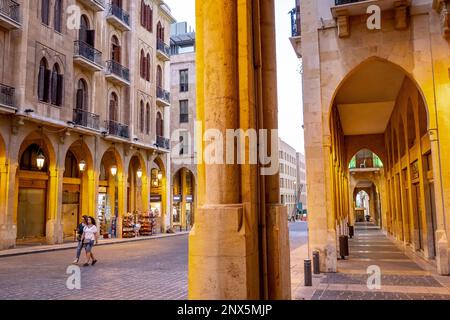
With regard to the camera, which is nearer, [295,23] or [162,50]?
[295,23]

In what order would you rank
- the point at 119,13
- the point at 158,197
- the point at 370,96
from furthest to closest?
the point at 158,197 → the point at 119,13 → the point at 370,96

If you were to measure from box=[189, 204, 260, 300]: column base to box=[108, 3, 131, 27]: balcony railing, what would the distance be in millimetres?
27683

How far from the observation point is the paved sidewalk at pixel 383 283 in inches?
341

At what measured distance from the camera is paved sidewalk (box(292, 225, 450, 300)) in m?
8.66

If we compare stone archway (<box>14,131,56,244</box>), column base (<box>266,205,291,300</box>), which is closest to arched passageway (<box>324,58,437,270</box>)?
column base (<box>266,205,291,300</box>)

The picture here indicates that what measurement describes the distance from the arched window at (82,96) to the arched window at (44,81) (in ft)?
9.18

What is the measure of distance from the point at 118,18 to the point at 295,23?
696 inches

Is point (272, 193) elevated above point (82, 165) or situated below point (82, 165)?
below

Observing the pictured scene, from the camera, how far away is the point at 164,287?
33.1ft

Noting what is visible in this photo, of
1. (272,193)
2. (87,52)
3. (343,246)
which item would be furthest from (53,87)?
(272,193)

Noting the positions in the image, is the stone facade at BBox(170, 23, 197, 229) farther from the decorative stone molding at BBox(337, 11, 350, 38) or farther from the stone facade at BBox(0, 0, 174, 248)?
the decorative stone molding at BBox(337, 11, 350, 38)

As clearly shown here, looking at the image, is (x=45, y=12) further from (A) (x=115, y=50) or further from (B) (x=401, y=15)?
(B) (x=401, y=15)

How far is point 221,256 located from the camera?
425cm
